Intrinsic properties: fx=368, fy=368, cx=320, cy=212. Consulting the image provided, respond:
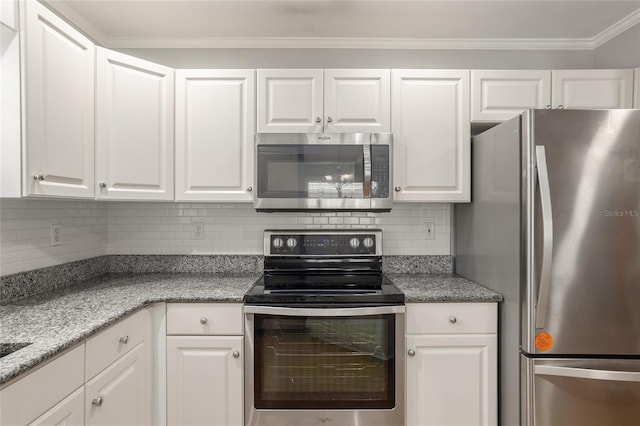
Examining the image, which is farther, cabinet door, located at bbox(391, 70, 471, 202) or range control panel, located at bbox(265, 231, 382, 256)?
range control panel, located at bbox(265, 231, 382, 256)

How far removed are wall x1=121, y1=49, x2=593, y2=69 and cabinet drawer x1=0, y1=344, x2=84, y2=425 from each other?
6.15 feet

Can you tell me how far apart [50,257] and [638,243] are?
108 inches

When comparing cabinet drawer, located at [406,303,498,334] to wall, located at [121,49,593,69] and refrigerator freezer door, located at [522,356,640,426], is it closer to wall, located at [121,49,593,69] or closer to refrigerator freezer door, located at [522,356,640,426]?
refrigerator freezer door, located at [522,356,640,426]

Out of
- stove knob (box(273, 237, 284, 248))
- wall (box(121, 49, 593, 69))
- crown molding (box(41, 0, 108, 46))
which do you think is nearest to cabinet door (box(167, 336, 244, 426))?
stove knob (box(273, 237, 284, 248))

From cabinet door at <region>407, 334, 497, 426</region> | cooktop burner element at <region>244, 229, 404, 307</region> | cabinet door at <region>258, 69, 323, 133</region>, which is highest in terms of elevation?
cabinet door at <region>258, 69, 323, 133</region>

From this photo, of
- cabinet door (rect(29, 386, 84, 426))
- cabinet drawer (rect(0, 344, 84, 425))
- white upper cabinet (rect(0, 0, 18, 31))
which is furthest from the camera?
white upper cabinet (rect(0, 0, 18, 31))

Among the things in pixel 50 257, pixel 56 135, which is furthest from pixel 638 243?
pixel 50 257

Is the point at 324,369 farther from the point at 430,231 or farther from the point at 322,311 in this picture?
the point at 430,231

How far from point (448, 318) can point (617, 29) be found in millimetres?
2019

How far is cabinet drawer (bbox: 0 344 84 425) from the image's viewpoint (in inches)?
37.8

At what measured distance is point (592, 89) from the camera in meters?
2.11

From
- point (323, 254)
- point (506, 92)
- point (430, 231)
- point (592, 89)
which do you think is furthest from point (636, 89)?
point (323, 254)

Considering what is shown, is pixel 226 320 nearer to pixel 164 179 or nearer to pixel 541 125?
pixel 164 179

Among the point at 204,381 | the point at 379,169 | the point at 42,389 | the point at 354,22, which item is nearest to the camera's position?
the point at 42,389
